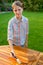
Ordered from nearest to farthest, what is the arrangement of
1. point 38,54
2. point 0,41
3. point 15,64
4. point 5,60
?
point 15,64, point 5,60, point 38,54, point 0,41

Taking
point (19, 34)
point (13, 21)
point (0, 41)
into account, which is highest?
point (13, 21)

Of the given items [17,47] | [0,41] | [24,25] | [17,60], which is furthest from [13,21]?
[0,41]

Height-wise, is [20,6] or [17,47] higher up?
[20,6]

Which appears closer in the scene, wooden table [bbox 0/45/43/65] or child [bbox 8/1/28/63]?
wooden table [bbox 0/45/43/65]

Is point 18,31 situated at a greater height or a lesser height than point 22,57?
greater

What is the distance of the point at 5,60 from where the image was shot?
9.22 feet

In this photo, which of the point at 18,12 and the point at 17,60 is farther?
the point at 18,12

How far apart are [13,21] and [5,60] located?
23.7 inches

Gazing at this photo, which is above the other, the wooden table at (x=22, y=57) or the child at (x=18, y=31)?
the child at (x=18, y=31)

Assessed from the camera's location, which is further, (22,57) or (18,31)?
(18,31)

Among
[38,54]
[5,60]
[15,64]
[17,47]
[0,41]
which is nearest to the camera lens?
[15,64]

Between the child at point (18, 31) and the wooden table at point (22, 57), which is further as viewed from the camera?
the child at point (18, 31)

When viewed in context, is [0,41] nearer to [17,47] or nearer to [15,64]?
[17,47]

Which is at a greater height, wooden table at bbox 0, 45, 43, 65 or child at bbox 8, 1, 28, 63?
child at bbox 8, 1, 28, 63
